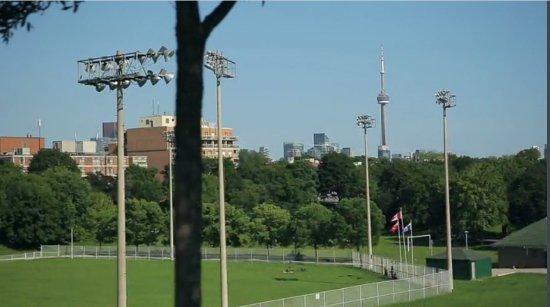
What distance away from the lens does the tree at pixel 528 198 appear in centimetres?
7306

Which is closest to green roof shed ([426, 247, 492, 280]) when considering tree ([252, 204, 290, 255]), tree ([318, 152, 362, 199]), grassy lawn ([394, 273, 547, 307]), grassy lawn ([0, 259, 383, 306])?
grassy lawn ([394, 273, 547, 307])

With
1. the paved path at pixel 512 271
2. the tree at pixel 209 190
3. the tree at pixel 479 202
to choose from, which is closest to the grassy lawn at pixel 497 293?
the paved path at pixel 512 271

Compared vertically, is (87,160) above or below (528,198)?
above

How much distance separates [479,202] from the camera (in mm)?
70500

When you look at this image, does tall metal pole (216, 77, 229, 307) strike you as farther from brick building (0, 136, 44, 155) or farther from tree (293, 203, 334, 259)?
brick building (0, 136, 44, 155)

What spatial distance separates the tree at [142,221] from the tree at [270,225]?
8.42m

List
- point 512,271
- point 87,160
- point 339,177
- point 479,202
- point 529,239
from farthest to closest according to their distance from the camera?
point 87,160, point 339,177, point 479,202, point 529,239, point 512,271

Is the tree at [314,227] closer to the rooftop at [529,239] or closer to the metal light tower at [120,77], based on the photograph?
the rooftop at [529,239]

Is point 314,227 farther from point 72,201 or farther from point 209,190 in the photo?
point 72,201

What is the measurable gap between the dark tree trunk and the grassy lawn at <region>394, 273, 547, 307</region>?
1052 inches

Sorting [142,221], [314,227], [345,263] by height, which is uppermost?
[142,221]

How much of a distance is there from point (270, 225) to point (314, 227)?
5.15 metres

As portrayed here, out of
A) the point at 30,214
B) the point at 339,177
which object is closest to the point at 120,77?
the point at 30,214

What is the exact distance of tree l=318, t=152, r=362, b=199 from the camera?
106 metres
